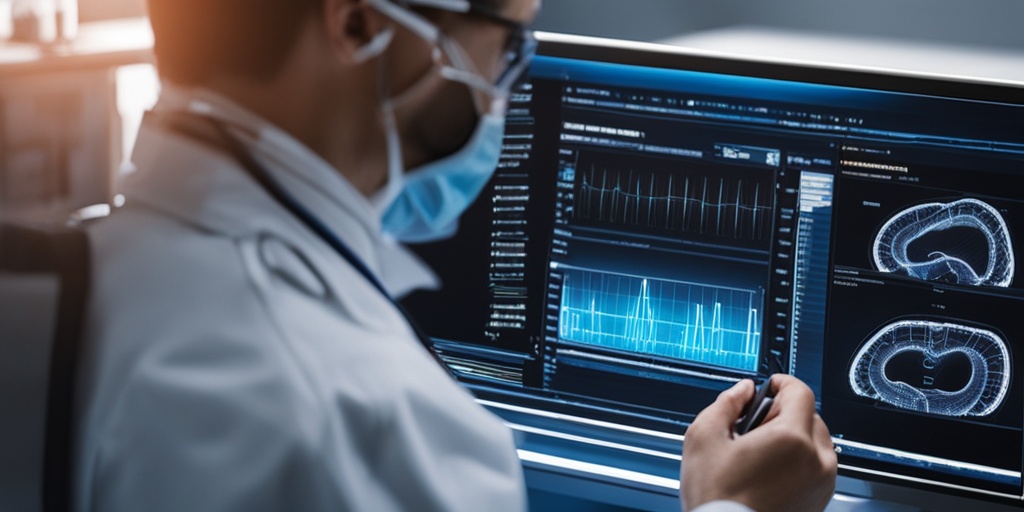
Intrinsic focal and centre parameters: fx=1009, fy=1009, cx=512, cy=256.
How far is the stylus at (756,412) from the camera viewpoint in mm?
887

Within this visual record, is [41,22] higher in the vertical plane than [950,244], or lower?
higher

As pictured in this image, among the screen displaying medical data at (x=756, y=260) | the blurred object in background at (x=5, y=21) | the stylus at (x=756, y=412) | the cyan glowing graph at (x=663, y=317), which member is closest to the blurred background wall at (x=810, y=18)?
the screen displaying medical data at (x=756, y=260)

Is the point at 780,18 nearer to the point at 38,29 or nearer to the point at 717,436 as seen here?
the point at 717,436

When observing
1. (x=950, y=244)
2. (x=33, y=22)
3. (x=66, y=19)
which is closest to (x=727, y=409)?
(x=950, y=244)

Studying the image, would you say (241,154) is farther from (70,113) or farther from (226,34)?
(70,113)

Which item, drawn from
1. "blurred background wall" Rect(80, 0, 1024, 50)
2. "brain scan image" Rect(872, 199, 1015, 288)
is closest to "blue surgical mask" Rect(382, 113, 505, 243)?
"brain scan image" Rect(872, 199, 1015, 288)

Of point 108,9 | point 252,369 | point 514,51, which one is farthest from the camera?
point 108,9

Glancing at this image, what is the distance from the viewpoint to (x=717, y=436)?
0.87 meters

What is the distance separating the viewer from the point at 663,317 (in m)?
1.03

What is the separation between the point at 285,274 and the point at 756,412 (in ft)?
1.52

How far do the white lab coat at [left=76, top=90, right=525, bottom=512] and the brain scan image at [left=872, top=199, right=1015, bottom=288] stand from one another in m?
0.47

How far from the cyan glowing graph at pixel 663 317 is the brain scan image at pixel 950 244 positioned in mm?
137

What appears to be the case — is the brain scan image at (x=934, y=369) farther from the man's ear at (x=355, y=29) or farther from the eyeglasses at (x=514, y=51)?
the man's ear at (x=355, y=29)

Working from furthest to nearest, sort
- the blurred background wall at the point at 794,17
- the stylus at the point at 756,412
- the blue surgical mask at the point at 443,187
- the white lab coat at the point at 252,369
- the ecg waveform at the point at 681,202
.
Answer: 1. the blurred background wall at the point at 794,17
2. the ecg waveform at the point at 681,202
3. the stylus at the point at 756,412
4. the blue surgical mask at the point at 443,187
5. the white lab coat at the point at 252,369
